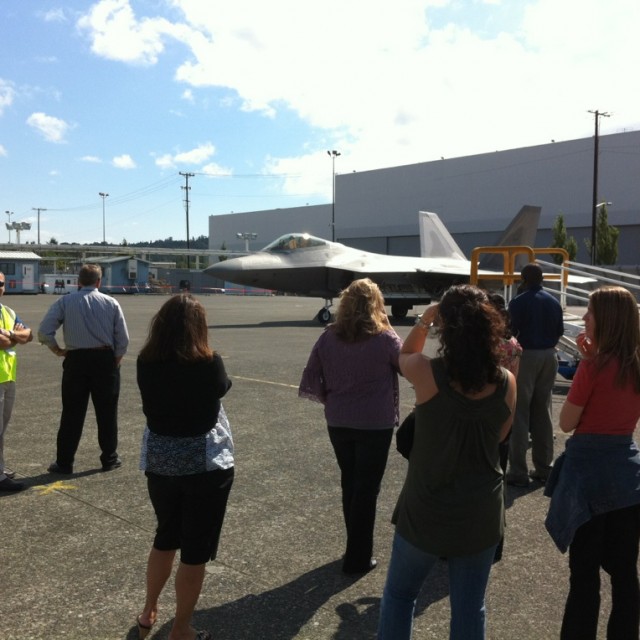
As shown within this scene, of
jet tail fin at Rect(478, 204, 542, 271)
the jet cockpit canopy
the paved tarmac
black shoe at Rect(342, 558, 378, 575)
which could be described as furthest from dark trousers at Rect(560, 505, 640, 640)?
the jet cockpit canopy

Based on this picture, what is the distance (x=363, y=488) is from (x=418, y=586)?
51.7 inches

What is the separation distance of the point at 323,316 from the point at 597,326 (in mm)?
19535

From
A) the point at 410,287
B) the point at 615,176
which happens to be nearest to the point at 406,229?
the point at 615,176

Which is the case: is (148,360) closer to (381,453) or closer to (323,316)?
(381,453)

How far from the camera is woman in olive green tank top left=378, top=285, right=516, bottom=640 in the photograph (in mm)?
2352

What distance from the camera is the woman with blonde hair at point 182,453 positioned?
9.71 feet

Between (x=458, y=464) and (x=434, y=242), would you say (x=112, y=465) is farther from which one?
(x=434, y=242)

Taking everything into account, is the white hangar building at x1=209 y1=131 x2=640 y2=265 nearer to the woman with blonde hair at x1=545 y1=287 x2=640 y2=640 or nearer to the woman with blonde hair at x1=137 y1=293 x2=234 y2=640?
the woman with blonde hair at x1=545 y1=287 x2=640 y2=640

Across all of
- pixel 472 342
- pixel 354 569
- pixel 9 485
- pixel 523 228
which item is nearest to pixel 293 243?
pixel 523 228

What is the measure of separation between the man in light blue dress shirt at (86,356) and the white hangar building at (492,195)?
180ft

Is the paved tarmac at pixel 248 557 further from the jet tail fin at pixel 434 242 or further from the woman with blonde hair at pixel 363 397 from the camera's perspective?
the jet tail fin at pixel 434 242

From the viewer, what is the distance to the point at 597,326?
2.88m

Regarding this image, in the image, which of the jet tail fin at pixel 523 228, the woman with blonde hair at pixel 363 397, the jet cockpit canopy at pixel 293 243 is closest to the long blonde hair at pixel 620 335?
the woman with blonde hair at pixel 363 397

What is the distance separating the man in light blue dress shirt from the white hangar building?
5494 centimetres
